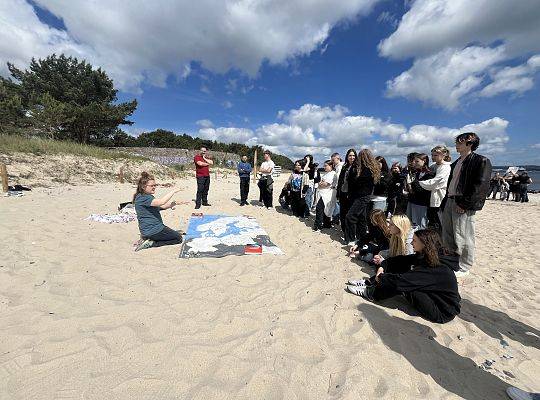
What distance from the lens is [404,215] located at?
12.1ft

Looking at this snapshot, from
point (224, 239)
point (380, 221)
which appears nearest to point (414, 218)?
point (380, 221)

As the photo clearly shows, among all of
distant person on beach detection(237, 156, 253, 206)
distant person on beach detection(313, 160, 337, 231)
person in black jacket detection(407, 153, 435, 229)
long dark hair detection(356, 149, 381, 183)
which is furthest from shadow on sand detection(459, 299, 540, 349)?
distant person on beach detection(237, 156, 253, 206)

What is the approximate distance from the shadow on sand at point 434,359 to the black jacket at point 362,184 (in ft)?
8.22

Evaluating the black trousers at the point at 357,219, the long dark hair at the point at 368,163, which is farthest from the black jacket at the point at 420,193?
the black trousers at the point at 357,219

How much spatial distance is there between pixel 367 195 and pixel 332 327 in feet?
9.58

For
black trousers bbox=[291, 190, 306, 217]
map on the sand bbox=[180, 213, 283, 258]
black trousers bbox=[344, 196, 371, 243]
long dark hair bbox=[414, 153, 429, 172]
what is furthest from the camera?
black trousers bbox=[291, 190, 306, 217]

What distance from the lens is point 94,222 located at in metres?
5.68

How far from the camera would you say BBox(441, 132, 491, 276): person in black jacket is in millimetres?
3180

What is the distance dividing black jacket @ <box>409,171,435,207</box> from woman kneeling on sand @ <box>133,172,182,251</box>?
4.20 m

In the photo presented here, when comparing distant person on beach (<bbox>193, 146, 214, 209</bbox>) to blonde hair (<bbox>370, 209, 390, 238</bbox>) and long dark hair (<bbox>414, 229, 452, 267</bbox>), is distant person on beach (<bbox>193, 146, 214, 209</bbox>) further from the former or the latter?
long dark hair (<bbox>414, 229, 452, 267</bbox>)

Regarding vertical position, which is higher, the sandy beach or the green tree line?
the green tree line

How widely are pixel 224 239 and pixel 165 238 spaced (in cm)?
101

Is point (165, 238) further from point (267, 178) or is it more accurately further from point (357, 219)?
point (267, 178)

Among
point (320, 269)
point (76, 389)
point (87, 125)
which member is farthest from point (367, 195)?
point (87, 125)
